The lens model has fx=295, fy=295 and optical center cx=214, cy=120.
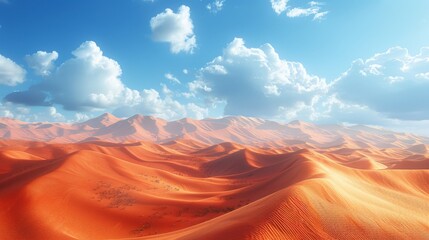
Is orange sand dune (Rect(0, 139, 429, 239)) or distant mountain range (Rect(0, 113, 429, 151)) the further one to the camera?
distant mountain range (Rect(0, 113, 429, 151))

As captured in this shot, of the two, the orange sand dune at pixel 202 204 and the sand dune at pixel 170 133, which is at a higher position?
the sand dune at pixel 170 133

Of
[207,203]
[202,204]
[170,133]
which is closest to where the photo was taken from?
[202,204]

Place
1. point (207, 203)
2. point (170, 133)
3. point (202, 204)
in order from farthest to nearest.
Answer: point (170, 133)
point (207, 203)
point (202, 204)

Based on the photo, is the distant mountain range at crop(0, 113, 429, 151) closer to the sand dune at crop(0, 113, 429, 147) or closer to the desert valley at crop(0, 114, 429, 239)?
the sand dune at crop(0, 113, 429, 147)

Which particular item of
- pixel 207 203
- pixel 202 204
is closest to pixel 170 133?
pixel 207 203

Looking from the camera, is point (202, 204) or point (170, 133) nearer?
point (202, 204)

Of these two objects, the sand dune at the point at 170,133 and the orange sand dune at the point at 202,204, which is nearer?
the orange sand dune at the point at 202,204

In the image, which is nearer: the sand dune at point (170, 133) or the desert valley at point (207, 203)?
the desert valley at point (207, 203)

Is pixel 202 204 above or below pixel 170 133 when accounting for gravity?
below

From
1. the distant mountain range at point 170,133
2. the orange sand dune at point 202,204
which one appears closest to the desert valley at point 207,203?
the orange sand dune at point 202,204

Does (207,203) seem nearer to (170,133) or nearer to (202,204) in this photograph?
(202,204)

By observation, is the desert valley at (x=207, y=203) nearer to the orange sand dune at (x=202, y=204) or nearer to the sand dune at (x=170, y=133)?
the orange sand dune at (x=202, y=204)

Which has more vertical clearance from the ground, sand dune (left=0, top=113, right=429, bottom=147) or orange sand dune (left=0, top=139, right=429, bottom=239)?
sand dune (left=0, top=113, right=429, bottom=147)

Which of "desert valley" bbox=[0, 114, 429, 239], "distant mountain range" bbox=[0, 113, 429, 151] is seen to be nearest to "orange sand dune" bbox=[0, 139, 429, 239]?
"desert valley" bbox=[0, 114, 429, 239]
